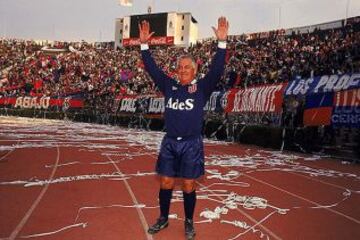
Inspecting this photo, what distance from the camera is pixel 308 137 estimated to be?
16172 mm

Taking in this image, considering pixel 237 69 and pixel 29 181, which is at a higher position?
pixel 237 69

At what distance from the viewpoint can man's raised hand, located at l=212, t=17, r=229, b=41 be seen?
5514 millimetres

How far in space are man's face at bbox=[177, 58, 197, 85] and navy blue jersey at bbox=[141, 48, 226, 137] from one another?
6cm

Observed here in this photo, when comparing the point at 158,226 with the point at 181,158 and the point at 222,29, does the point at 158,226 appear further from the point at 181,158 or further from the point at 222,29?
the point at 222,29

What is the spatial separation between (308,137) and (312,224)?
10.1 m

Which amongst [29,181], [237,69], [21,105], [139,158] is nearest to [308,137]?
[139,158]

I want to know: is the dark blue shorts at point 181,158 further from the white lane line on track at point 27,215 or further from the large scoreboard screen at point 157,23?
the large scoreboard screen at point 157,23

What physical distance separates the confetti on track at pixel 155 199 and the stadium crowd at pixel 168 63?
8509 millimetres

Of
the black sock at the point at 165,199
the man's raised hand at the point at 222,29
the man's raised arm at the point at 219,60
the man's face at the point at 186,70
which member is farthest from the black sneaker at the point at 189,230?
the man's raised hand at the point at 222,29

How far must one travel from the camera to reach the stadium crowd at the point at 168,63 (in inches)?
998

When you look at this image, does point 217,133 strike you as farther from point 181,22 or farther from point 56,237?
point 181,22

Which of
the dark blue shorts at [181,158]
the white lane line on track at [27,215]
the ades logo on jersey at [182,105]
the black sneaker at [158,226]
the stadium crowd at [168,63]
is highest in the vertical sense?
the stadium crowd at [168,63]

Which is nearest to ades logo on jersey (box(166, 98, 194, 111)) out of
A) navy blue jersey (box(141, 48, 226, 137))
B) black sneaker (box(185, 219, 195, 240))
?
navy blue jersey (box(141, 48, 226, 137))

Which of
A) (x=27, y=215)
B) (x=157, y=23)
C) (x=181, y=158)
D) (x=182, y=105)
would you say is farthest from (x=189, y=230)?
(x=157, y=23)
